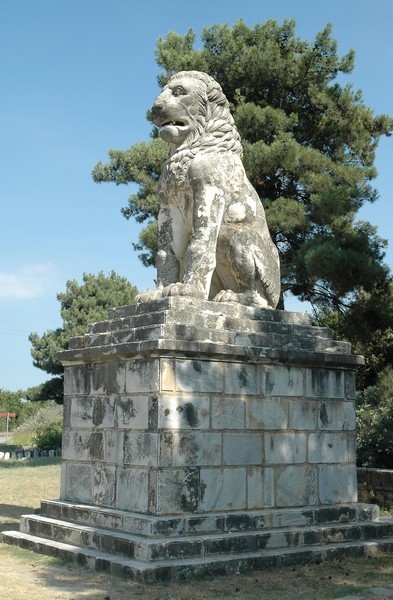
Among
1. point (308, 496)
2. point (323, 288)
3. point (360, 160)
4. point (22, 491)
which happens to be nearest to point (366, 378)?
point (323, 288)

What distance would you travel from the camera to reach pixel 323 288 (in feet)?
52.1

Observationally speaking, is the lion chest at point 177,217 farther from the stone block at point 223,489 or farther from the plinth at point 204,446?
the stone block at point 223,489

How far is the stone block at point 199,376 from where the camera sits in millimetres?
6316

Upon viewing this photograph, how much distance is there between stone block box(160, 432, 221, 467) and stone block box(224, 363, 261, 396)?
1.40 ft

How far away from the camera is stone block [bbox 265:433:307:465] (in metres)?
6.82

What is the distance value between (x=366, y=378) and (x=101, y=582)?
→ 507 inches

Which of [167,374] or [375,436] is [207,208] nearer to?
[167,374]

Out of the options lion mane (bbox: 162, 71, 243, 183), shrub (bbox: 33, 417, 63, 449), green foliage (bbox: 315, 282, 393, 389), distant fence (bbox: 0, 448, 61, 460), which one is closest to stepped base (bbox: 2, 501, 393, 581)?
lion mane (bbox: 162, 71, 243, 183)

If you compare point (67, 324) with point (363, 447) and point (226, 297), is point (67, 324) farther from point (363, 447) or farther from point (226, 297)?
point (226, 297)

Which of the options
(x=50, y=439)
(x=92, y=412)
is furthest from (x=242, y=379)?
(x=50, y=439)

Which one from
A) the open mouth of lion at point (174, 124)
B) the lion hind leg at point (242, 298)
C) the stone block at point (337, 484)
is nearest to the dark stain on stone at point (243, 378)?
the lion hind leg at point (242, 298)

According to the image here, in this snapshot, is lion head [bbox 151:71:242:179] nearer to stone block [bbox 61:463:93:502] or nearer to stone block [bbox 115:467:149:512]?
stone block [bbox 115:467:149:512]

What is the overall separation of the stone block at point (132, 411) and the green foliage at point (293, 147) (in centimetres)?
870

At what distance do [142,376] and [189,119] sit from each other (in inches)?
96.4
